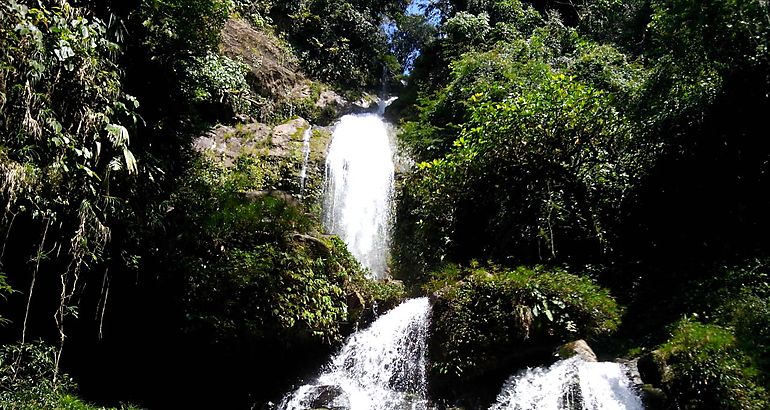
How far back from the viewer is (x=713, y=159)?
685 cm

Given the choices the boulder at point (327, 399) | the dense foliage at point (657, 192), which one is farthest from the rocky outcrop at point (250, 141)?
the boulder at point (327, 399)

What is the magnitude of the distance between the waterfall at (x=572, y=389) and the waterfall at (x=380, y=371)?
128 centimetres

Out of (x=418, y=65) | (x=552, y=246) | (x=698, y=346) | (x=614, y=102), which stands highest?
(x=418, y=65)

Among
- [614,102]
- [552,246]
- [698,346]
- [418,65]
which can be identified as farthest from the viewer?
[418,65]

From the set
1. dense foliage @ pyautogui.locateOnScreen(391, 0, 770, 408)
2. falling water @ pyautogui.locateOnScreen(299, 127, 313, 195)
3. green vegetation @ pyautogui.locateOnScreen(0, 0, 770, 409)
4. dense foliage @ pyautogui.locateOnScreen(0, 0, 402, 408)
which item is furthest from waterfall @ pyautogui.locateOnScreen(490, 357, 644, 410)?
falling water @ pyautogui.locateOnScreen(299, 127, 313, 195)

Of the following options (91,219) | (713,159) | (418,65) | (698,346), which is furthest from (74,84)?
(418,65)

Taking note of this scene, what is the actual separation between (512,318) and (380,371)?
6.81ft

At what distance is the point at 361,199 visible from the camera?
482 inches

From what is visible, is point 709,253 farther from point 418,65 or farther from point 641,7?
point 418,65

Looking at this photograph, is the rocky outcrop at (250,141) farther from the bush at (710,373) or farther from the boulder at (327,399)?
the bush at (710,373)

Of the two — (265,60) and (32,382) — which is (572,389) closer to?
(32,382)

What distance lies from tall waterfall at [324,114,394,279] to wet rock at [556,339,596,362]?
593cm

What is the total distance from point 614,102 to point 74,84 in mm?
7947

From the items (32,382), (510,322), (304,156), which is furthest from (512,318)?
(304,156)
